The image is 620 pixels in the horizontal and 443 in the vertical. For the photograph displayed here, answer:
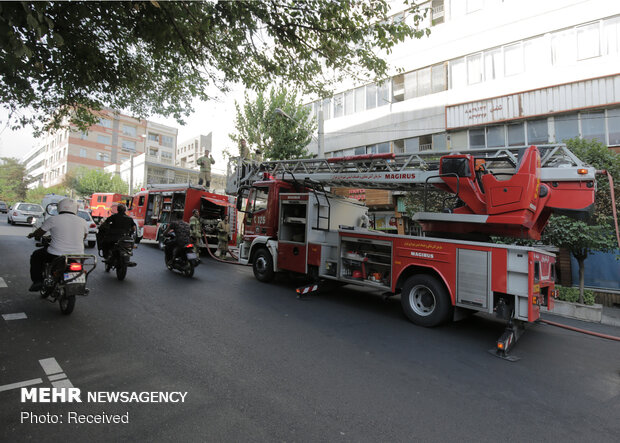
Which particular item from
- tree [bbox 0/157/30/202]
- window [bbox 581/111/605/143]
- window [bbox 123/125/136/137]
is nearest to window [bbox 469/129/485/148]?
window [bbox 581/111/605/143]

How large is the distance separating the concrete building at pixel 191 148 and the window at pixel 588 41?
218 feet

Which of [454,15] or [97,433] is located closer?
[97,433]

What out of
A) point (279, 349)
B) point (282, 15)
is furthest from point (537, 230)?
point (282, 15)

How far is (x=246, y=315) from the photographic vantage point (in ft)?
18.4

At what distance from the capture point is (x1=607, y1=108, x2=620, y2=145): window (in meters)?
11.3

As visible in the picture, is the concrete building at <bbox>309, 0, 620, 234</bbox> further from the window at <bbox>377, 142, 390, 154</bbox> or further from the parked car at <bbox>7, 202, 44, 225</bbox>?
the parked car at <bbox>7, 202, 44, 225</bbox>

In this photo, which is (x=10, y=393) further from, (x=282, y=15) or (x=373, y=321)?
(x=282, y=15)

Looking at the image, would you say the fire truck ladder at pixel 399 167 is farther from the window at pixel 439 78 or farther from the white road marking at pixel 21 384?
the window at pixel 439 78

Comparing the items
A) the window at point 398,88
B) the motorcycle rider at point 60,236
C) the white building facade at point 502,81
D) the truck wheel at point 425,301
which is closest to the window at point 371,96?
the white building facade at point 502,81

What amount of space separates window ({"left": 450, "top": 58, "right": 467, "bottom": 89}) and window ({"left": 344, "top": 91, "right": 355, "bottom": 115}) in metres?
5.95

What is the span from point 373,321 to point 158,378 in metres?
3.71

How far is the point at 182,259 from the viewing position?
8883 mm

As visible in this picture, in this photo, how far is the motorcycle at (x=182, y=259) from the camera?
858cm

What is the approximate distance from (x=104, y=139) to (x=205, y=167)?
5944 centimetres
